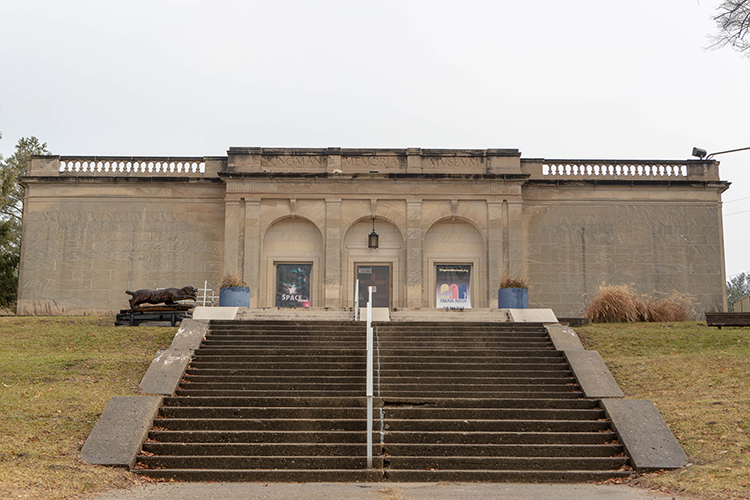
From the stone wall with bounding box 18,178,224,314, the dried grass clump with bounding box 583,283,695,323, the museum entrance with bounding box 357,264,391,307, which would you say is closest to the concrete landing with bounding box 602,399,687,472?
the dried grass clump with bounding box 583,283,695,323

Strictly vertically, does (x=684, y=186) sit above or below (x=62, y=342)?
above

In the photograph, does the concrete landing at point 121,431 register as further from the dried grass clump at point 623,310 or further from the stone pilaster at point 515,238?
the stone pilaster at point 515,238

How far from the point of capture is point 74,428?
32.2 feet

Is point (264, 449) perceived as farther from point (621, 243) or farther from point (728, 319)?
point (621, 243)

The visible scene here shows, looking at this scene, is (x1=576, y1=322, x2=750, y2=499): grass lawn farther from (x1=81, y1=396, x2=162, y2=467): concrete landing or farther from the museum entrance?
the museum entrance

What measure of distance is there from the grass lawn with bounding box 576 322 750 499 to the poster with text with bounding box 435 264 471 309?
654 centimetres

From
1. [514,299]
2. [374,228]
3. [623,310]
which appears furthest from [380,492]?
[374,228]

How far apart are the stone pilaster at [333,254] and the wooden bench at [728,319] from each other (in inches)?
449

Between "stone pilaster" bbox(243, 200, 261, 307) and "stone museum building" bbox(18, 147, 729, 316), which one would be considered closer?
"stone pilaster" bbox(243, 200, 261, 307)

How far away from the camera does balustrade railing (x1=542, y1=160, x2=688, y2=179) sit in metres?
25.1

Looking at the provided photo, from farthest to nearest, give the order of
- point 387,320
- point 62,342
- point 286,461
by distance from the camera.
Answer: point 387,320
point 62,342
point 286,461

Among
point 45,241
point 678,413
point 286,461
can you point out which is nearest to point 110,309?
point 45,241

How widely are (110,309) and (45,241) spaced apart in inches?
135

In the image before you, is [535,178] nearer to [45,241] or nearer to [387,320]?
[387,320]
